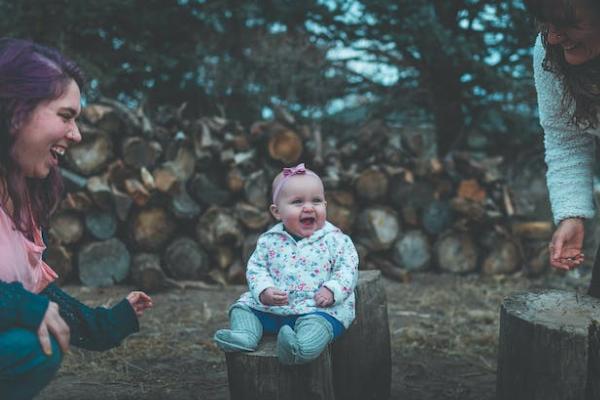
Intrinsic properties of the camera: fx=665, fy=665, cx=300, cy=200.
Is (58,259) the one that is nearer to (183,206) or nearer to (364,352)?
(183,206)

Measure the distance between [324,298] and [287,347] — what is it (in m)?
0.32

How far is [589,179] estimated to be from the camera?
2.50m

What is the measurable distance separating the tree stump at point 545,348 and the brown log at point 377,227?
3.21 meters

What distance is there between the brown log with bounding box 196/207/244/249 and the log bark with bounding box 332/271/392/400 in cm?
236

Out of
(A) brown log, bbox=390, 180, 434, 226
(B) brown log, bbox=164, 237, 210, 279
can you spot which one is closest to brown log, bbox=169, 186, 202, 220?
(B) brown log, bbox=164, 237, 210, 279

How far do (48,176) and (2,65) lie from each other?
0.41 meters

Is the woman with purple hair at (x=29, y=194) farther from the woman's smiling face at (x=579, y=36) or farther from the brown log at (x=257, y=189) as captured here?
the brown log at (x=257, y=189)

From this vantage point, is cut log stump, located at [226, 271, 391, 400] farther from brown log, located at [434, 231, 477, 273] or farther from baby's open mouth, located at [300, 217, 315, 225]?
brown log, located at [434, 231, 477, 273]

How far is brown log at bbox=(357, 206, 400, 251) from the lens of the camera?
568 cm

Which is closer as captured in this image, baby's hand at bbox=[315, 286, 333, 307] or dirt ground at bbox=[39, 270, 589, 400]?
baby's hand at bbox=[315, 286, 333, 307]

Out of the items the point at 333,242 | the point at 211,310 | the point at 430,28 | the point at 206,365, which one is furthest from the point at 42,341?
the point at 430,28

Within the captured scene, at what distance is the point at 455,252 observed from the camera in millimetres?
5957

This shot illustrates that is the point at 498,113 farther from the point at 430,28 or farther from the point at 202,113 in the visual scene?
the point at 202,113

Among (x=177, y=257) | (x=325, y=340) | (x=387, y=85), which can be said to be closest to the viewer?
(x=325, y=340)
